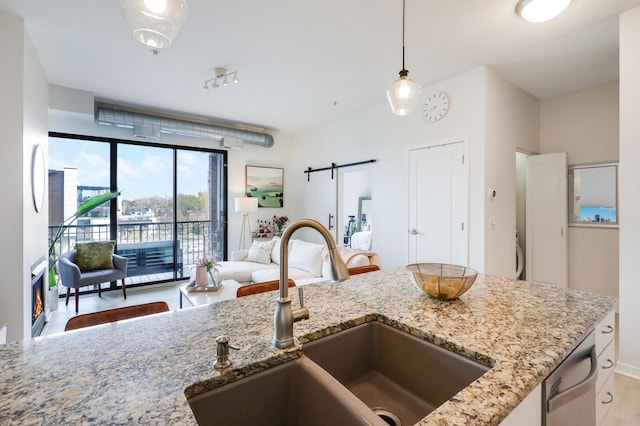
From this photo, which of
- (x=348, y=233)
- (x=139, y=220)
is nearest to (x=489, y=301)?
(x=348, y=233)

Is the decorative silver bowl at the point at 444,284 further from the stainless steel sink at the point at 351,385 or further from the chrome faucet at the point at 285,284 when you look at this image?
the chrome faucet at the point at 285,284

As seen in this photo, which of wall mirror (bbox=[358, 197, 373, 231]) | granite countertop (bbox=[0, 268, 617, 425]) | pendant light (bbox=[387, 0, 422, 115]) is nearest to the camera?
granite countertop (bbox=[0, 268, 617, 425])

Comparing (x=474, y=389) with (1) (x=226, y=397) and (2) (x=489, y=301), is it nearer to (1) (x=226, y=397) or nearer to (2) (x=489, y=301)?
(1) (x=226, y=397)

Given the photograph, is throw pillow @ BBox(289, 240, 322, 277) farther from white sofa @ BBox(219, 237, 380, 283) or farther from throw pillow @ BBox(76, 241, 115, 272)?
throw pillow @ BBox(76, 241, 115, 272)

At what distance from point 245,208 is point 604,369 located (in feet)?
16.0

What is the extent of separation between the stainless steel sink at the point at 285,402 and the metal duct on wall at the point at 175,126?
469 cm

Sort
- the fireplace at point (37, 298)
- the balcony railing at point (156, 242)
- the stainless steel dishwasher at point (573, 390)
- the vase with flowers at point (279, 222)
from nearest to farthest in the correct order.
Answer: the stainless steel dishwasher at point (573, 390), the fireplace at point (37, 298), the balcony railing at point (156, 242), the vase with flowers at point (279, 222)

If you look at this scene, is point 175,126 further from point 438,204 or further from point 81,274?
point 438,204

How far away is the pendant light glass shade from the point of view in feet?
6.24

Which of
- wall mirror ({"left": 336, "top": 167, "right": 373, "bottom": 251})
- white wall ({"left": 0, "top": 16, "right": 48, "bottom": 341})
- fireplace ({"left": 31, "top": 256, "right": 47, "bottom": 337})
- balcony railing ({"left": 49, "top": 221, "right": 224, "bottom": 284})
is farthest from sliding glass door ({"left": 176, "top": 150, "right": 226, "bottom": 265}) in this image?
white wall ({"left": 0, "top": 16, "right": 48, "bottom": 341})

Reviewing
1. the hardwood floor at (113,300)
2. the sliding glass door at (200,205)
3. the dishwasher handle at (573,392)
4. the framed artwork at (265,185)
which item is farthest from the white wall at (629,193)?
the sliding glass door at (200,205)

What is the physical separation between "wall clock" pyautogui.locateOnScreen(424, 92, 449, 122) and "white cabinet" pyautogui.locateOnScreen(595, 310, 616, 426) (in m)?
2.75

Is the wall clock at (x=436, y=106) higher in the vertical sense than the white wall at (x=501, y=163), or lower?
higher

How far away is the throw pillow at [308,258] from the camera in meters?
3.91
